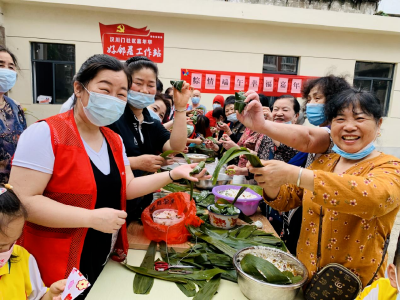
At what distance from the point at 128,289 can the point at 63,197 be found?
63 centimetres

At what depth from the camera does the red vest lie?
1386 mm

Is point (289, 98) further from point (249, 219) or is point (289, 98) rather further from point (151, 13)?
point (151, 13)

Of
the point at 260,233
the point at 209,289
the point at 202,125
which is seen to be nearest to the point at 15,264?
the point at 209,289

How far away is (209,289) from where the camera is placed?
4.81ft

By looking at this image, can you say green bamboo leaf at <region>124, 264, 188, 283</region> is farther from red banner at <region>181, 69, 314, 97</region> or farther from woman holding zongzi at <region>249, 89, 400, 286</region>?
red banner at <region>181, 69, 314, 97</region>

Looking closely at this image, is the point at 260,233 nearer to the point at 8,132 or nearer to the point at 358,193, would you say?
the point at 358,193

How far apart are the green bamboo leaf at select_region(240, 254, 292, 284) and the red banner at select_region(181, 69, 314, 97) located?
23.6ft

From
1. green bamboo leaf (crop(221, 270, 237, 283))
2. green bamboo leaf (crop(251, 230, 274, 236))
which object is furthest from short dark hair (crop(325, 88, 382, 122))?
green bamboo leaf (crop(221, 270, 237, 283))

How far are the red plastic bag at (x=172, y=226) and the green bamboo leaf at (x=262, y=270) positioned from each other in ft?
1.99

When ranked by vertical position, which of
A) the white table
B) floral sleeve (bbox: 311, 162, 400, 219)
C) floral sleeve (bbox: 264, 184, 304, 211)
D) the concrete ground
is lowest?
the concrete ground

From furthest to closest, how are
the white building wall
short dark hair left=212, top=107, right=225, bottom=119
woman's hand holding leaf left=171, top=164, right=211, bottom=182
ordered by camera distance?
the white building wall < short dark hair left=212, top=107, right=225, bottom=119 < woman's hand holding leaf left=171, top=164, right=211, bottom=182

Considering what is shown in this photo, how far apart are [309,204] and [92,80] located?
1.54 metres

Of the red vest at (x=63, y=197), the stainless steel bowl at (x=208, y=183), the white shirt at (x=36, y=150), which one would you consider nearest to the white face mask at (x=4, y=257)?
the red vest at (x=63, y=197)

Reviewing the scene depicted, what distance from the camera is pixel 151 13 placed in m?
7.62
